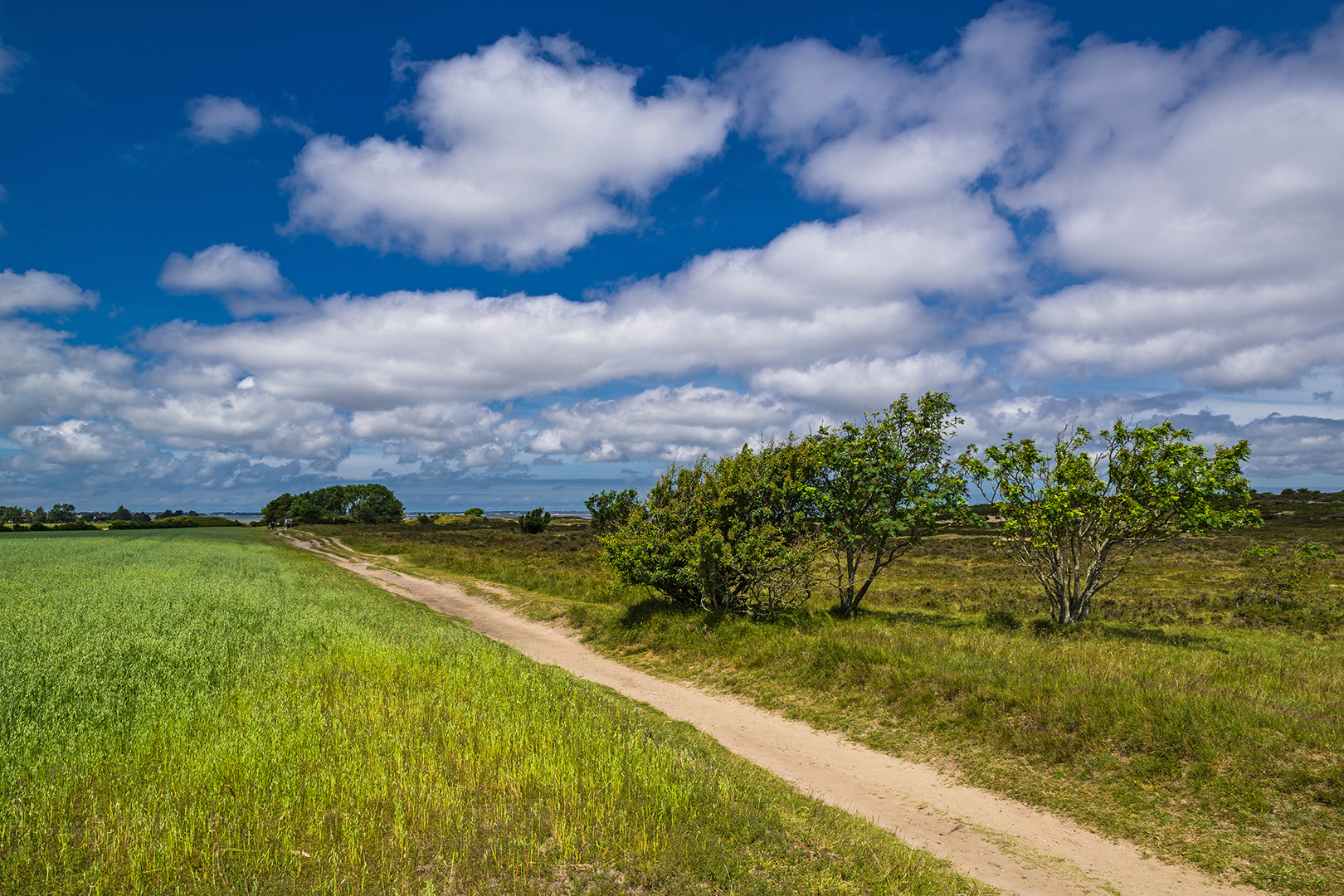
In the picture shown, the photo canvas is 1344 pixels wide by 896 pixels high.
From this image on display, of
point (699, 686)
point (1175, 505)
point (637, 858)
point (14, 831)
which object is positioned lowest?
point (699, 686)

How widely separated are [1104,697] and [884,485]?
9568mm

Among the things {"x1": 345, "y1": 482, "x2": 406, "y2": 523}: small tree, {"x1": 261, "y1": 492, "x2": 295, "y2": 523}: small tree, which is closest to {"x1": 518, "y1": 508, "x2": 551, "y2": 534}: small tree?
{"x1": 345, "y1": 482, "x2": 406, "y2": 523}: small tree

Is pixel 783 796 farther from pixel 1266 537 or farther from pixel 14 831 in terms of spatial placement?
pixel 1266 537

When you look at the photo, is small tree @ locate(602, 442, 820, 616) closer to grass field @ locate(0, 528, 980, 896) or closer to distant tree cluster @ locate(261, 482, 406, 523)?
grass field @ locate(0, 528, 980, 896)

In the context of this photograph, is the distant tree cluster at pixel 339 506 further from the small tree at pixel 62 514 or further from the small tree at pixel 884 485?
the small tree at pixel 884 485

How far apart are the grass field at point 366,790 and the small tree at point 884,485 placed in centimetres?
985

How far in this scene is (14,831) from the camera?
215 inches

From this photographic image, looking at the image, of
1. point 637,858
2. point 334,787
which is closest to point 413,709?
point 334,787

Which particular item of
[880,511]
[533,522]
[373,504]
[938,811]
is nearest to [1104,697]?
[938,811]

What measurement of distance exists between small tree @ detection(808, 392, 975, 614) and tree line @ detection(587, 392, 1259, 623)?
4 centimetres

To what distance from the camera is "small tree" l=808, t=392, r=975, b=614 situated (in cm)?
1891

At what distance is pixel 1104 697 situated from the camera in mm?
10086

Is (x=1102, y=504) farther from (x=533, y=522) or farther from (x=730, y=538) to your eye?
(x=533, y=522)

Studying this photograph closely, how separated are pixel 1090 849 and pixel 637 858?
229 inches
